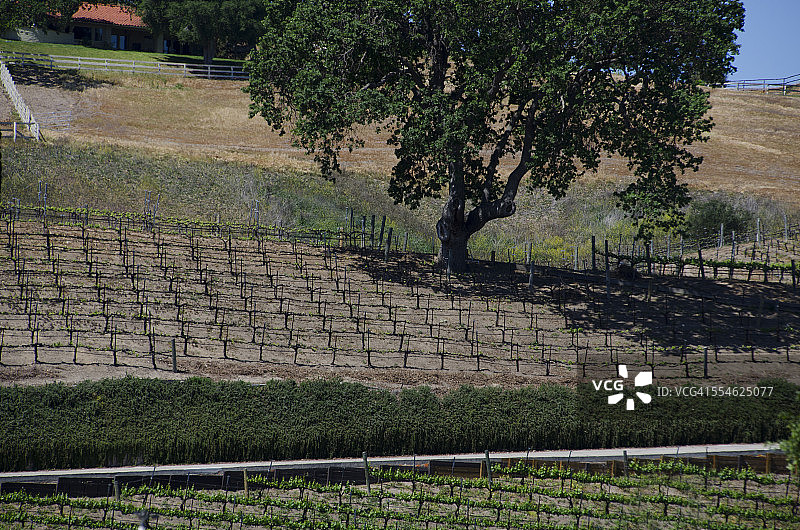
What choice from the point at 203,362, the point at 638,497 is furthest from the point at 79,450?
the point at 638,497

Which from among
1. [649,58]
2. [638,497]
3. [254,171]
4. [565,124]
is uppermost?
[649,58]

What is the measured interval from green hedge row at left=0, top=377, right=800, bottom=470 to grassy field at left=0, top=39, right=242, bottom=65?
189ft

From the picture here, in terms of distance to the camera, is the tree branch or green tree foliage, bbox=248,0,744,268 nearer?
green tree foliage, bbox=248,0,744,268

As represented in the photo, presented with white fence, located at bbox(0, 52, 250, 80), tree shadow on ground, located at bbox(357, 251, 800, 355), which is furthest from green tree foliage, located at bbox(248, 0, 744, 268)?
white fence, located at bbox(0, 52, 250, 80)

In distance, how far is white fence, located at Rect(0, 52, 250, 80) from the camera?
6769 centimetres

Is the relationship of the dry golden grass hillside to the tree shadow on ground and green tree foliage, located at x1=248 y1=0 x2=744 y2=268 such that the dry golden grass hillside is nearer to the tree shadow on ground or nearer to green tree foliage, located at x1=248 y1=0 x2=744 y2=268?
green tree foliage, located at x1=248 y1=0 x2=744 y2=268

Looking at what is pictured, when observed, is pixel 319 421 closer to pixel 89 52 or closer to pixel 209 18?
pixel 209 18

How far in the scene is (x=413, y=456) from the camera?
22.0 metres

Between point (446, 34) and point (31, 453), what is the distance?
69.5 feet

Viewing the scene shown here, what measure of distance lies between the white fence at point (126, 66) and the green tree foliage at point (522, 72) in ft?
124

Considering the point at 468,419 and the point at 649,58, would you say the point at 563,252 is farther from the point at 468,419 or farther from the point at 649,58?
the point at 468,419

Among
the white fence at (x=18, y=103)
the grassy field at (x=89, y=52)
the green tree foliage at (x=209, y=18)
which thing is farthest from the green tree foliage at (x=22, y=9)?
the green tree foliage at (x=209, y=18)

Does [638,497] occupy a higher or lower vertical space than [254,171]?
lower

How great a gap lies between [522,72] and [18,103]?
38.9 meters
